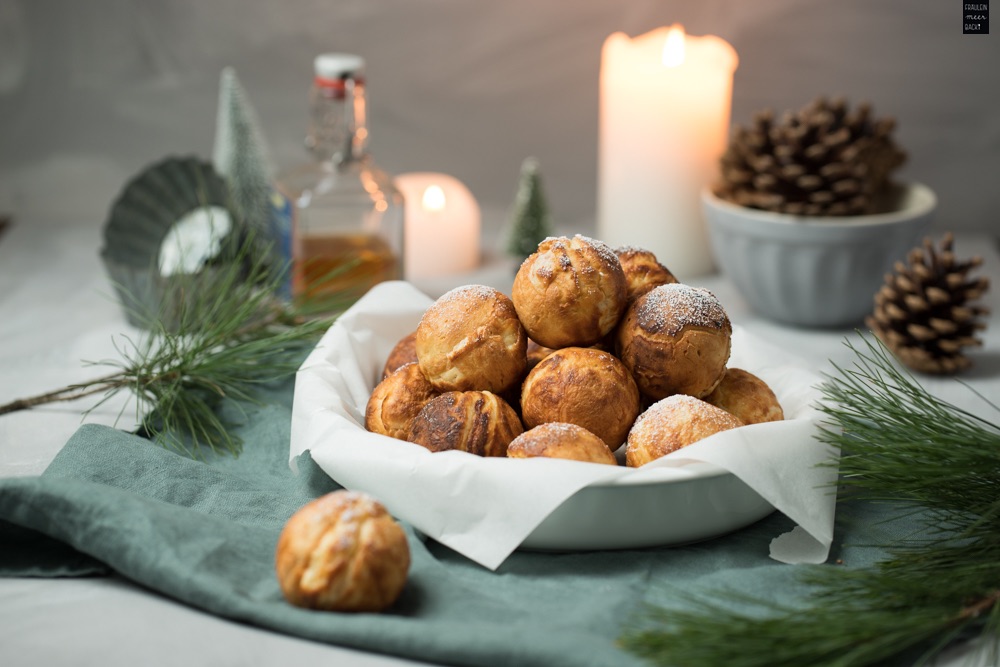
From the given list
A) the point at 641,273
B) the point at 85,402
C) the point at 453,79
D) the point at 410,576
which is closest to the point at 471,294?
the point at 641,273

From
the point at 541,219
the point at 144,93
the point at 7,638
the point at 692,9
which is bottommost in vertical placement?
the point at 7,638

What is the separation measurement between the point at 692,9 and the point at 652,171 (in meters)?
0.42

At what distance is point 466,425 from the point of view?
0.92m

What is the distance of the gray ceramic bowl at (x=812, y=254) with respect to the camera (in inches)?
60.0

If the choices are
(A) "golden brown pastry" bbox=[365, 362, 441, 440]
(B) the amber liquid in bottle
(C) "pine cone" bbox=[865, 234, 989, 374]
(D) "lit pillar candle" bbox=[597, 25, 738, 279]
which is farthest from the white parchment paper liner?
(D) "lit pillar candle" bbox=[597, 25, 738, 279]

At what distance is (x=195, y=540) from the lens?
2.79 ft

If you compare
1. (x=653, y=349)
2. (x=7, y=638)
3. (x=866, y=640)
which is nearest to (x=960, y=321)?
(x=653, y=349)

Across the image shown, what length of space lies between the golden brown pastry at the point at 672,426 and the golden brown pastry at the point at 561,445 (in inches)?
1.2

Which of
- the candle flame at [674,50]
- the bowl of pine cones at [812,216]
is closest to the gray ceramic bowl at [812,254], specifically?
the bowl of pine cones at [812,216]

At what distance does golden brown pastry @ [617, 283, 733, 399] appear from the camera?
942 millimetres

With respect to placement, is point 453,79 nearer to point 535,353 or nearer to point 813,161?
point 813,161

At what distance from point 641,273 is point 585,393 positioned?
0.60 ft

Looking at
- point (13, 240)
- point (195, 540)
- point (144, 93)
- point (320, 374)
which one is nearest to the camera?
point (195, 540)

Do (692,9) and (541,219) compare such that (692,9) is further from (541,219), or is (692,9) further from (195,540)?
(195,540)
